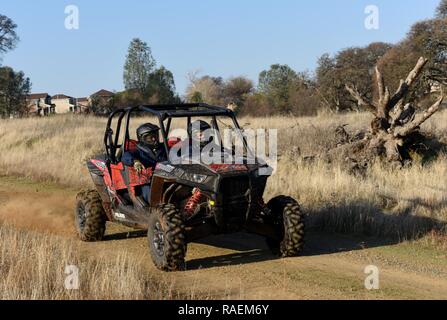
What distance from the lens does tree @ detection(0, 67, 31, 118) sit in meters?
60.9

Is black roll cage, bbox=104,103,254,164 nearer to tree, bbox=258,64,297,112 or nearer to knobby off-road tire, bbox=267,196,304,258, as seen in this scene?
knobby off-road tire, bbox=267,196,304,258

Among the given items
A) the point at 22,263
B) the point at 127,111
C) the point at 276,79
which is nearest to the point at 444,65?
the point at 276,79

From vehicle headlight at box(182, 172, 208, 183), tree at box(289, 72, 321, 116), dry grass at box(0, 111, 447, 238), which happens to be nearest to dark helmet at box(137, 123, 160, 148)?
vehicle headlight at box(182, 172, 208, 183)

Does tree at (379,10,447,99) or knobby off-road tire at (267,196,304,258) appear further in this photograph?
tree at (379,10,447,99)

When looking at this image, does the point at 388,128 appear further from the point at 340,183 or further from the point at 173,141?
the point at 173,141

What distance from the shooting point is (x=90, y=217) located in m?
8.76

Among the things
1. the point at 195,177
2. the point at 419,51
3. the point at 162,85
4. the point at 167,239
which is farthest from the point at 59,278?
the point at 162,85

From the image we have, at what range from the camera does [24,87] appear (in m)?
64.8

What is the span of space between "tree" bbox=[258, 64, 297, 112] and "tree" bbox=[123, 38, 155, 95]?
484 inches

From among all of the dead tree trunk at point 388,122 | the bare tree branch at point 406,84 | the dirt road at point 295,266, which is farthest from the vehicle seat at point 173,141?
the bare tree branch at point 406,84

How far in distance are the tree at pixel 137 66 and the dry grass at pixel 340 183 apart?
36852mm

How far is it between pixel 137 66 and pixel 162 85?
5.22 meters
